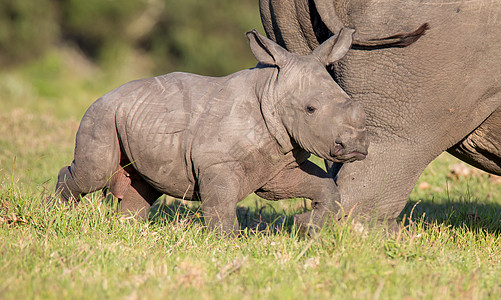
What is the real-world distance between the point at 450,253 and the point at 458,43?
1232 millimetres

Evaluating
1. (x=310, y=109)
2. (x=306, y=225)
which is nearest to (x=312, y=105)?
(x=310, y=109)

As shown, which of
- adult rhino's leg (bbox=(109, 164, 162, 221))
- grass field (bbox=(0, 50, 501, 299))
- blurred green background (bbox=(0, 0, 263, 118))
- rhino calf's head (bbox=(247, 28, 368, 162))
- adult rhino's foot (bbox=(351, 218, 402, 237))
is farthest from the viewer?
blurred green background (bbox=(0, 0, 263, 118))

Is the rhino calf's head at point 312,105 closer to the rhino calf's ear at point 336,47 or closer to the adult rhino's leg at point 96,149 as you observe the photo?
the rhino calf's ear at point 336,47

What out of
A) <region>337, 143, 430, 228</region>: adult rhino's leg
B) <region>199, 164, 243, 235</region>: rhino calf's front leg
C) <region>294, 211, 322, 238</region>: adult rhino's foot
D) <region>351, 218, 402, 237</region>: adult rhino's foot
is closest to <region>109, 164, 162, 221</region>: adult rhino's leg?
<region>199, 164, 243, 235</region>: rhino calf's front leg

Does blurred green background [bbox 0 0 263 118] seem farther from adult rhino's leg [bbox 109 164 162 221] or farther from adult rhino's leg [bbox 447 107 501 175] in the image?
adult rhino's leg [bbox 447 107 501 175]

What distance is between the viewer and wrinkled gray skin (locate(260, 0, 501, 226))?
387cm

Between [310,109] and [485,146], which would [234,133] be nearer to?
[310,109]

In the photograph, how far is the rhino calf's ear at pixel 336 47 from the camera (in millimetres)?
3854

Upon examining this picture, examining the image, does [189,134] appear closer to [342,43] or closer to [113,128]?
[113,128]

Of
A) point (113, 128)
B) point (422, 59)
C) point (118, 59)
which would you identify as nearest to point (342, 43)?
point (422, 59)

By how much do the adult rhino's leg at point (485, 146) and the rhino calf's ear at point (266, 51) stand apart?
1360 millimetres

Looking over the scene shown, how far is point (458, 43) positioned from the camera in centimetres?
387

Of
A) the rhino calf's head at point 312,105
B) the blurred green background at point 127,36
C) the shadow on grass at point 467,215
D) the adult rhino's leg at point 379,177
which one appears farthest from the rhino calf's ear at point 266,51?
the blurred green background at point 127,36

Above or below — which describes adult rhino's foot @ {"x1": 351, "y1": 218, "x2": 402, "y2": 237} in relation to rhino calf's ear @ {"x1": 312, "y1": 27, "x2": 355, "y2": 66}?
below
